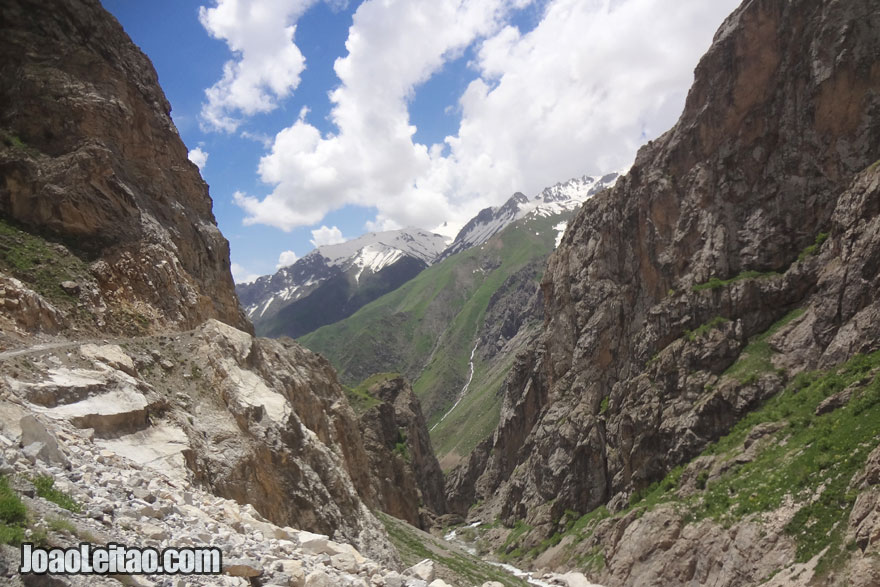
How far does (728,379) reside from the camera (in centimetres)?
6750

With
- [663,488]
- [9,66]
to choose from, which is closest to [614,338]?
[663,488]

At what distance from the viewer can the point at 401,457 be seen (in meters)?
102

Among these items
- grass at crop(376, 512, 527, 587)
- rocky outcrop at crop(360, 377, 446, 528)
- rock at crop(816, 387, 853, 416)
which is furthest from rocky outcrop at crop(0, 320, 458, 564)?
rocky outcrop at crop(360, 377, 446, 528)

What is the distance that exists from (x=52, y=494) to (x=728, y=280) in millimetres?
77505

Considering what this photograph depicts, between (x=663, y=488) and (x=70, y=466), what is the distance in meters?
66.4

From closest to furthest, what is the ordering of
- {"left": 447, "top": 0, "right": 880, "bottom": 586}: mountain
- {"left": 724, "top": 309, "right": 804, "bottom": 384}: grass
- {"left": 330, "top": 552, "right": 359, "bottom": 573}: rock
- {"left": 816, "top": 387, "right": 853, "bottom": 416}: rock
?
{"left": 330, "top": 552, "right": 359, "bottom": 573}: rock
{"left": 447, "top": 0, "right": 880, "bottom": 586}: mountain
{"left": 816, "top": 387, "right": 853, "bottom": 416}: rock
{"left": 724, "top": 309, "right": 804, "bottom": 384}: grass

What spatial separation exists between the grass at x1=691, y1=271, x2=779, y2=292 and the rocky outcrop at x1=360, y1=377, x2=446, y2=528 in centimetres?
4955

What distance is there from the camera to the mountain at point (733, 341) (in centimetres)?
4500

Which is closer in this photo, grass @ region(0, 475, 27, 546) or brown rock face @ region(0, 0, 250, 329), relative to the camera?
grass @ region(0, 475, 27, 546)

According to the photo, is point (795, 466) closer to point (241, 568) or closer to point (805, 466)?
point (805, 466)

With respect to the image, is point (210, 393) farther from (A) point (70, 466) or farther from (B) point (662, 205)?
(B) point (662, 205)

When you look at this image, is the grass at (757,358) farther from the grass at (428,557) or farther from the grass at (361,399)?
the grass at (361,399)

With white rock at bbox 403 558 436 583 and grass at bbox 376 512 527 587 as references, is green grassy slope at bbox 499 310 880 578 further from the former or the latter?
white rock at bbox 403 558 436 583

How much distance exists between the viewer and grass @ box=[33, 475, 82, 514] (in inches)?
448
